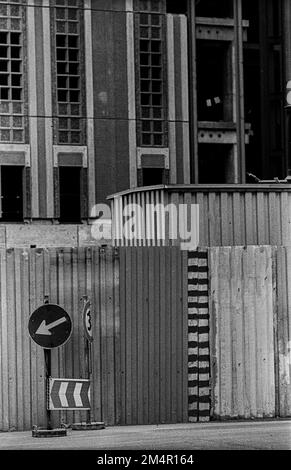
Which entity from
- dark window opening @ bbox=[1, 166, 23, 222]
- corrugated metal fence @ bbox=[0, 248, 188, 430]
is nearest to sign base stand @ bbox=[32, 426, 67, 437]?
corrugated metal fence @ bbox=[0, 248, 188, 430]

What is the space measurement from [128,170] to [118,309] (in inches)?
666

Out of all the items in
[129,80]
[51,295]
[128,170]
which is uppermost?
[129,80]

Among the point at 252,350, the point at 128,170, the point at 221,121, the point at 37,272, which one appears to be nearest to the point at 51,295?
the point at 37,272

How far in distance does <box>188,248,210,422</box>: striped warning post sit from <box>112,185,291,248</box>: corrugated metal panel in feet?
6.35

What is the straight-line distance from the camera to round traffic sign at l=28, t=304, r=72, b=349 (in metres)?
18.1

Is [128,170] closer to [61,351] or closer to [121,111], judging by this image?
[121,111]

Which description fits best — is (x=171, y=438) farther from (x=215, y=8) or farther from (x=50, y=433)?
(x=215, y=8)

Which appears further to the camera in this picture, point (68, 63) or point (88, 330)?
point (68, 63)

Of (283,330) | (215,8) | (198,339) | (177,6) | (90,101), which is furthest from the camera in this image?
(215,8)

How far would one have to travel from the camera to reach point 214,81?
39812 millimetres

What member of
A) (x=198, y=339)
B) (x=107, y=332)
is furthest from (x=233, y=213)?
(x=107, y=332)

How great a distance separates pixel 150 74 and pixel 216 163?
3.78m

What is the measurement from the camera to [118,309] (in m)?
20.0

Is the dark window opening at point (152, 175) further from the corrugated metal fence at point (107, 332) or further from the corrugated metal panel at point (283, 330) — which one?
the corrugated metal fence at point (107, 332)
